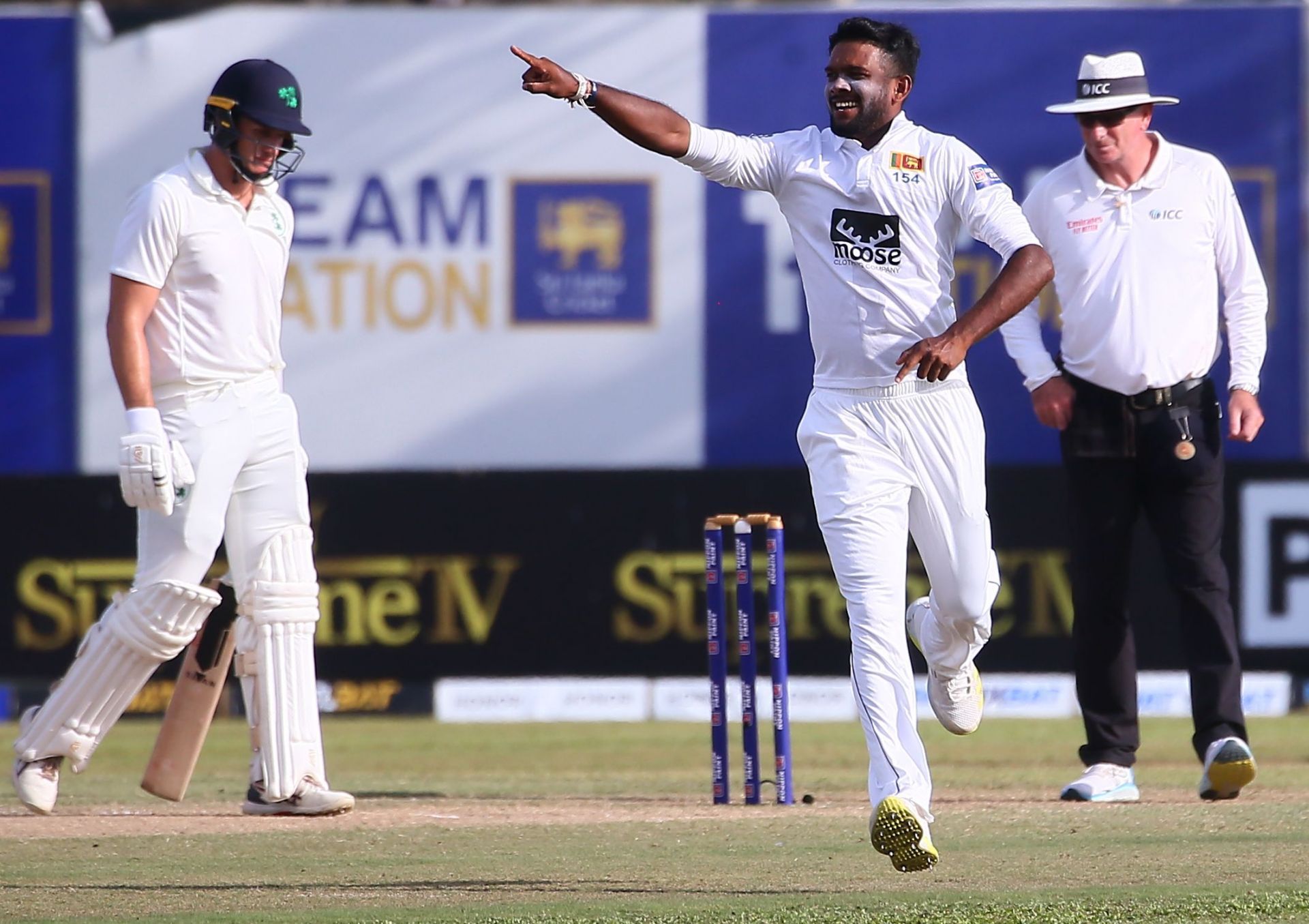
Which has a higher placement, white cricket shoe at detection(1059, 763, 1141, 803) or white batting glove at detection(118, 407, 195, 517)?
white batting glove at detection(118, 407, 195, 517)

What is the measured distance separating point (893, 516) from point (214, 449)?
1.75 metres

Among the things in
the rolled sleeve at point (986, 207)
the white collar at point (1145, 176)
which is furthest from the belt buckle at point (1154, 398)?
the rolled sleeve at point (986, 207)

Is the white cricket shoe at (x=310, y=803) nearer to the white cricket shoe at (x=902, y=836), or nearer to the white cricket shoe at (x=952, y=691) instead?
the white cricket shoe at (x=952, y=691)

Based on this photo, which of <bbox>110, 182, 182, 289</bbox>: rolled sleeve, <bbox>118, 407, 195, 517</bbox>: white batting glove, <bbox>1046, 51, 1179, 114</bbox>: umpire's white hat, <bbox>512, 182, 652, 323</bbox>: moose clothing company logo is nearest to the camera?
<bbox>118, 407, 195, 517</bbox>: white batting glove

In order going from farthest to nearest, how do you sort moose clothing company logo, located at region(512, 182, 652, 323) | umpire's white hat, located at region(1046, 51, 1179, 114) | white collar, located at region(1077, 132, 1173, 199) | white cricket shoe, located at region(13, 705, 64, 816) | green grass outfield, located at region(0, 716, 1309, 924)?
moose clothing company logo, located at region(512, 182, 652, 323)
white collar, located at region(1077, 132, 1173, 199)
umpire's white hat, located at region(1046, 51, 1179, 114)
white cricket shoe, located at region(13, 705, 64, 816)
green grass outfield, located at region(0, 716, 1309, 924)

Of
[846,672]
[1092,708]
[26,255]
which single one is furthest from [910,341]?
[26,255]

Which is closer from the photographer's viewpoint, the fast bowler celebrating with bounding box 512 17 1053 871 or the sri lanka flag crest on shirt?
the fast bowler celebrating with bounding box 512 17 1053 871

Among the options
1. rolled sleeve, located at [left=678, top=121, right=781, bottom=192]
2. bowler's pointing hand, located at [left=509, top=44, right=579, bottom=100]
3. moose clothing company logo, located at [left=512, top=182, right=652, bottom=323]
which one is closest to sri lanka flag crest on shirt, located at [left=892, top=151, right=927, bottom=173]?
rolled sleeve, located at [left=678, top=121, right=781, bottom=192]

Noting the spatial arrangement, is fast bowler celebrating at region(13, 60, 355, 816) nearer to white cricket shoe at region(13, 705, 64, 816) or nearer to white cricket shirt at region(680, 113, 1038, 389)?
white cricket shoe at region(13, 705, 64, 816)

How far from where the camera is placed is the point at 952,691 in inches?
220

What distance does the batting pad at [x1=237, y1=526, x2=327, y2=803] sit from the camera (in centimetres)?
573

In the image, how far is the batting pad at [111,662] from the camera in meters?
5.62

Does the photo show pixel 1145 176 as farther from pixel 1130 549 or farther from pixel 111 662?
pixel 111 662

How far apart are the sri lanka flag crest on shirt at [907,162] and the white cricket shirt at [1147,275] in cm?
124
